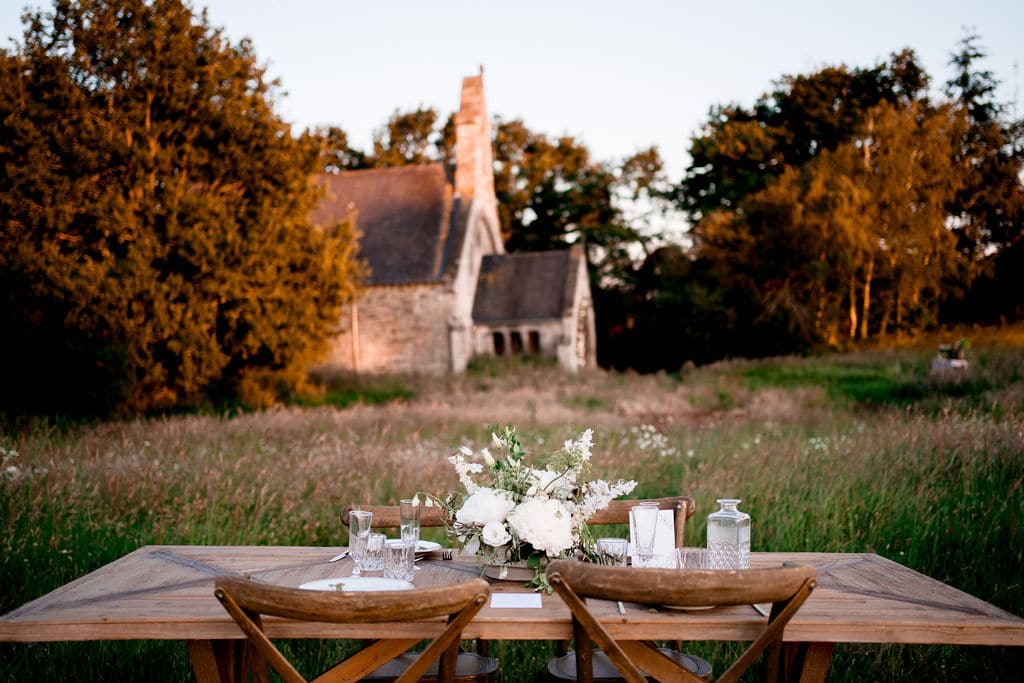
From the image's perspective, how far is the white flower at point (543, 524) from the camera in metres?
3.06

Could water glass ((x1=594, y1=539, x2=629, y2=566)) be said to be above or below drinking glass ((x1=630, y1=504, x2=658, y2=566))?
below

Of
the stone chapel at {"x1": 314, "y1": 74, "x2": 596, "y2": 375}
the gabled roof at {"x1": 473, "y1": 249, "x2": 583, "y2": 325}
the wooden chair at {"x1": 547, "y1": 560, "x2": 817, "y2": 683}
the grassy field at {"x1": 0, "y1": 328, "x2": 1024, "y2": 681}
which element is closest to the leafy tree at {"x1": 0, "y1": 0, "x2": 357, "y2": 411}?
the grassy field at {"x1": 0, "y1": 328, "x2": 1024, "y2": 681}

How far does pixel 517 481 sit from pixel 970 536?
4.51m

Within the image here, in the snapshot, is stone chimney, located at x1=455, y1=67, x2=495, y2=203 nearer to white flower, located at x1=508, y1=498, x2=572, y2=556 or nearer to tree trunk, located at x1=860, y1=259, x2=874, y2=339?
tree trunk, located at x1=860, y1=259, x2=874, y2=339

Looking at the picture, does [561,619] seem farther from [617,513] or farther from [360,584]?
[617,513]

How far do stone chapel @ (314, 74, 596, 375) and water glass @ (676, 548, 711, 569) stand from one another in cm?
2630

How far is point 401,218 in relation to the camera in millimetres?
32094

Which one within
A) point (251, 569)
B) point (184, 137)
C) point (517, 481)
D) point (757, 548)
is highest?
point (184, 137)

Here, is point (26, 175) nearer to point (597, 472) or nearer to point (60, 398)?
point (60, 398)

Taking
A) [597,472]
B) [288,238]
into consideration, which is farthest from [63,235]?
[597,472]

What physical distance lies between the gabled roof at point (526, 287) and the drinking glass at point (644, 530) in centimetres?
2779

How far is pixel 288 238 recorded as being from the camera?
1689cm

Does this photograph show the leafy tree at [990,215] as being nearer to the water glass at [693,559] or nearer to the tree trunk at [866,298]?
the tree trunk at [866,298]

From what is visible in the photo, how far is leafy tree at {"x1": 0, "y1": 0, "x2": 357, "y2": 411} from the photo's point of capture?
14.5 m
